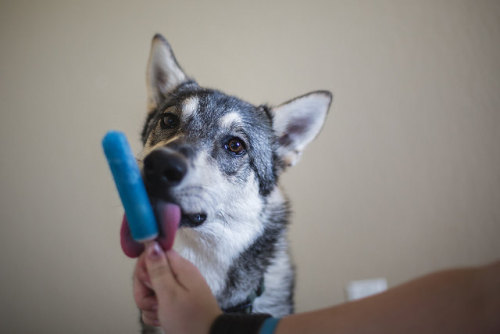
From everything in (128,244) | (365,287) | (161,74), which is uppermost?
(161,74)

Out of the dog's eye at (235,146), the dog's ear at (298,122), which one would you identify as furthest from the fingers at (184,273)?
the dog's ear at (298,122)

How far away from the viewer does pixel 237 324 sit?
1.95 feet

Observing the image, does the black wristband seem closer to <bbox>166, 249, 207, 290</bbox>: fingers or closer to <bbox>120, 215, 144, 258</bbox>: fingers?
<bbox>166, 249, 207, 290</bbox>: fingers

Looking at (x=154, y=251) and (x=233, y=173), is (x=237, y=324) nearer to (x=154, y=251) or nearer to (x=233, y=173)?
(x=154, y=251)

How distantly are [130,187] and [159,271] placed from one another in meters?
0.23

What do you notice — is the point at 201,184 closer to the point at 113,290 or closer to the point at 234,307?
the point at 234,307

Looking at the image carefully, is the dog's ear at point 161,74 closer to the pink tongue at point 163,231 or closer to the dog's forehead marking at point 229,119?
the dog's forehead marking at point 229,119

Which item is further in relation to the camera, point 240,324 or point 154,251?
point 154,251

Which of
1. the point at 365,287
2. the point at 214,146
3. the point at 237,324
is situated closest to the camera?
the point at 237,324

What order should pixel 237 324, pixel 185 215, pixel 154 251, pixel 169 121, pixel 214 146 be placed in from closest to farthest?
1. pixel 237 324
2. pixel 154 251
3. pixel 185 215
4. pixel 214 146
5. pixel 169 121

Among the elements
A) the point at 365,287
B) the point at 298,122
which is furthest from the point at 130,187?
the point at 365,287

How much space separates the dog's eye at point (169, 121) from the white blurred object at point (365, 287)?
159cm

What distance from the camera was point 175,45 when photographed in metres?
1.84

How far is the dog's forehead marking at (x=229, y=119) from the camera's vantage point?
4.05 ft
